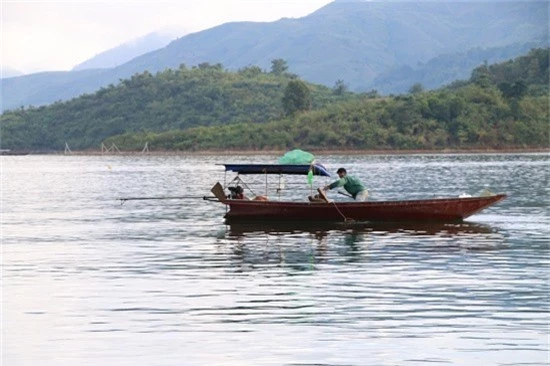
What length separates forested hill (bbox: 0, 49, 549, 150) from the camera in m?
136

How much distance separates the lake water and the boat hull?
55cm

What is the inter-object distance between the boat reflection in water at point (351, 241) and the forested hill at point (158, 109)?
13698cm

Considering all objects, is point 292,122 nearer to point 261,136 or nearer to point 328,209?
point 261,136

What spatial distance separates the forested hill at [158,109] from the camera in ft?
588

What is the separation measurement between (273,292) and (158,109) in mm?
165239

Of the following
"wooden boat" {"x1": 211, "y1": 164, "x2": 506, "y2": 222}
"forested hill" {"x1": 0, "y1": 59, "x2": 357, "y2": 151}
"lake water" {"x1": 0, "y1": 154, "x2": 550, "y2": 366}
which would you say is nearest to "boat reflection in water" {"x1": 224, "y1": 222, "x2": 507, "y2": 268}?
"lake water" {"x1": 0, "y1": 154, "x2": 550, "y2": 366}

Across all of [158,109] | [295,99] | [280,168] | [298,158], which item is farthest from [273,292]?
[158,109]

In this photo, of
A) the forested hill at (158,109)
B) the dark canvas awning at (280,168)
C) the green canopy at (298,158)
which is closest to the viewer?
the dark canvas awning at (280,168)

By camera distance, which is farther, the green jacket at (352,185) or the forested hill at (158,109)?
the forested hill at (158,109)

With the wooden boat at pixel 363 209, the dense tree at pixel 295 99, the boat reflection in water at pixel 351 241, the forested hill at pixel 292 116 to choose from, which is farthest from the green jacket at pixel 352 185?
the dense tree at pixel 295 99

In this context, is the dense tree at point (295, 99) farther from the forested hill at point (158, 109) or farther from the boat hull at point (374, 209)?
the boat hull at point (374, 209)

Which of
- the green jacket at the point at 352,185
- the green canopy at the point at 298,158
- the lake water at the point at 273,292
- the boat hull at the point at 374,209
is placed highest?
the green canopy at the point at 298,158

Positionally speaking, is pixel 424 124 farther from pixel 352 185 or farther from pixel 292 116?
pixel 352 185

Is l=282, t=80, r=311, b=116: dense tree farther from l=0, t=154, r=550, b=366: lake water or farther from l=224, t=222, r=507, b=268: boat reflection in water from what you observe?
l=224, t=222, r=507, b=268: boat reflection in water
